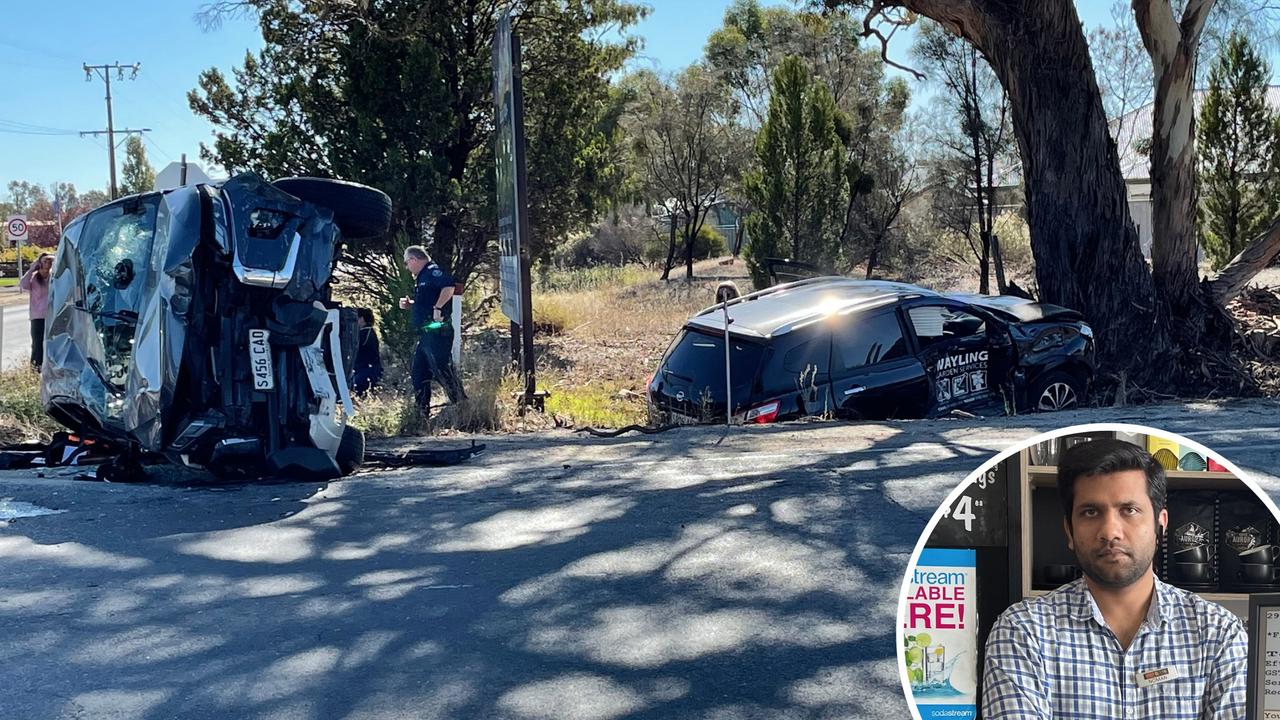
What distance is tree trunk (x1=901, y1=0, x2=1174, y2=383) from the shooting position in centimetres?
1305

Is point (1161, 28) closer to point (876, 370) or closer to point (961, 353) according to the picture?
point (961, 353)

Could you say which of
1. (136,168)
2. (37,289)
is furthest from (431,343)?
(136,168)

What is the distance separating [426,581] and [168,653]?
3.97 feet

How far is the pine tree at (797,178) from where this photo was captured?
2673 cm

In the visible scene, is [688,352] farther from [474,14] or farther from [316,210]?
[474,14]

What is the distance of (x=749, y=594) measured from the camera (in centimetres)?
512

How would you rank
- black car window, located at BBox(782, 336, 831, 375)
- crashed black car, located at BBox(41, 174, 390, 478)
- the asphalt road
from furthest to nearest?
black car window, located at BBox(782, 336, 831, 375), crashed black car, located at BBox(41, 174, 390, 478), the asphalt road

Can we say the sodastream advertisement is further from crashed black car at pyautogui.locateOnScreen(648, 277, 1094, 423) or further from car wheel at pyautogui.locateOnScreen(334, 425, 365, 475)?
crashed black car at pyautogui.locateOnScreen(648, 277, 1094, 423)

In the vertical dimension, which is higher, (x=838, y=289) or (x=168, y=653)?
(x=838, y=289)

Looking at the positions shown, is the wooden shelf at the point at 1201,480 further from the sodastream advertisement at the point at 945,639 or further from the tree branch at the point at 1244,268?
the tree branch at the point at 1244,268

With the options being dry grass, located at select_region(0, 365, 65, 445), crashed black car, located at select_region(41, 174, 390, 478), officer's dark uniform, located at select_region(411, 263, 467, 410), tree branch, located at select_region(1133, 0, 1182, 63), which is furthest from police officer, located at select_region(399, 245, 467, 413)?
tree branch, located at select_region(1133, 0, 1182, 63)

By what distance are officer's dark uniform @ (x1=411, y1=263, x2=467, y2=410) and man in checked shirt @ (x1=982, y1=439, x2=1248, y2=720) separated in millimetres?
9409

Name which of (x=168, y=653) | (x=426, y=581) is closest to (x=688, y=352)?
(x=426, y=581)

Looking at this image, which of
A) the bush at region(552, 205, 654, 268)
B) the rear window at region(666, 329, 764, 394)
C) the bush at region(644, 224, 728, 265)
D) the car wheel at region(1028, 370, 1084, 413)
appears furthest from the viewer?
the bush at region(552, 205, 654, 268)
